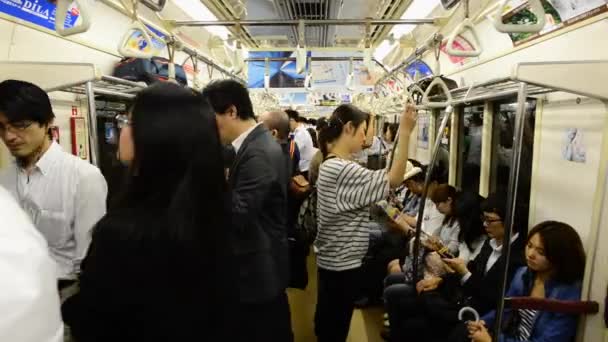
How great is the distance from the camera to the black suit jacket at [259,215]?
5.20 ft

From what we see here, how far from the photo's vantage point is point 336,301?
2490 millimetres

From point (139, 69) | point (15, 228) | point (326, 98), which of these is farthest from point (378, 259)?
point (326, 98)

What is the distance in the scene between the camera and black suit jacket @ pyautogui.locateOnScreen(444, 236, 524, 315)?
2.40 meters

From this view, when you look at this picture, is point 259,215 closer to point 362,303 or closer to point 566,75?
point 566,75

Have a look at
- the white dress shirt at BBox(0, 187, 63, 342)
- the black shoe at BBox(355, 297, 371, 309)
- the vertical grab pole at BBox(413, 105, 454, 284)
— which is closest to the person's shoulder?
the white dress shirt at BBox(0, 187, 63, 342)

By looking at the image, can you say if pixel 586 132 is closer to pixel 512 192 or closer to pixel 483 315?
pixel 512 192

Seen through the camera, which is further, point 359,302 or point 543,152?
point 359,302

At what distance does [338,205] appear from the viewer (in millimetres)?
2324

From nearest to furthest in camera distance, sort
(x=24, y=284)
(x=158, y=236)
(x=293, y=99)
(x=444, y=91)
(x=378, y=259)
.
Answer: (x=24, y=284) < (x=158, y=236) < (x=444, y=91) < (x=378, y=259) < (x=293, y=99)

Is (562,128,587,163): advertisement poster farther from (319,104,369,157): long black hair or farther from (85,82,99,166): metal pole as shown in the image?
(85,82,99,166): metal pole

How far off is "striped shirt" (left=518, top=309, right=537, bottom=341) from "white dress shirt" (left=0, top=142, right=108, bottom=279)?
2.06 metres

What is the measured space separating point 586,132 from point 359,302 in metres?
2.44

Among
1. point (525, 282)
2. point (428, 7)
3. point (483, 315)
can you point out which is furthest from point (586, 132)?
point (428, 7)

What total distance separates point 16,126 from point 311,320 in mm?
2940
